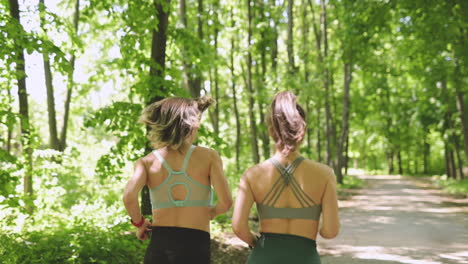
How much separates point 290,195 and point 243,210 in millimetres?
311

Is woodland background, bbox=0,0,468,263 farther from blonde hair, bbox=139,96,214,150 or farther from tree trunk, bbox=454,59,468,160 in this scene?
blonde hair, bbox=139,96,214,150

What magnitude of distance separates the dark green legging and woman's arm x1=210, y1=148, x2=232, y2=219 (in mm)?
564

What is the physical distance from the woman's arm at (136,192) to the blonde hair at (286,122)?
0.96 metres

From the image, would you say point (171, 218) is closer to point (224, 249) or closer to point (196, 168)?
point (196, 168)

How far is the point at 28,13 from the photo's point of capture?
8859 millimetres

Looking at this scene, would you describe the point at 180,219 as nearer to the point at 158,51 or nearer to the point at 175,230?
the point at 175,230

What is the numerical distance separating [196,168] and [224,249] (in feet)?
22.2

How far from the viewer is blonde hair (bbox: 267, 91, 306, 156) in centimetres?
267

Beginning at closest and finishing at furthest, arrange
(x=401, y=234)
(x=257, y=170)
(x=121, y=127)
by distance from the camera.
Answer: (x=257, y=170) < (x=121, y=127) < (x=401, y=234)

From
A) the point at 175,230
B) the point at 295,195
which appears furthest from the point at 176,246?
the point at 295,195

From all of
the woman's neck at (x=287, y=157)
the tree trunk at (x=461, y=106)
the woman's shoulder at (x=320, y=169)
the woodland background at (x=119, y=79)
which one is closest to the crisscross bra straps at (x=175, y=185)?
the woman's neck at (x=287, y=157)

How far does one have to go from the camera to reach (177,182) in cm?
309

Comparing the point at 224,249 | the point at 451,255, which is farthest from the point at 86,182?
the point at 451,255

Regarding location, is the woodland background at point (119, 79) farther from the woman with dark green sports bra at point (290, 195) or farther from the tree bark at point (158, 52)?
the woman with dark green sports bra at point (290, 195)
